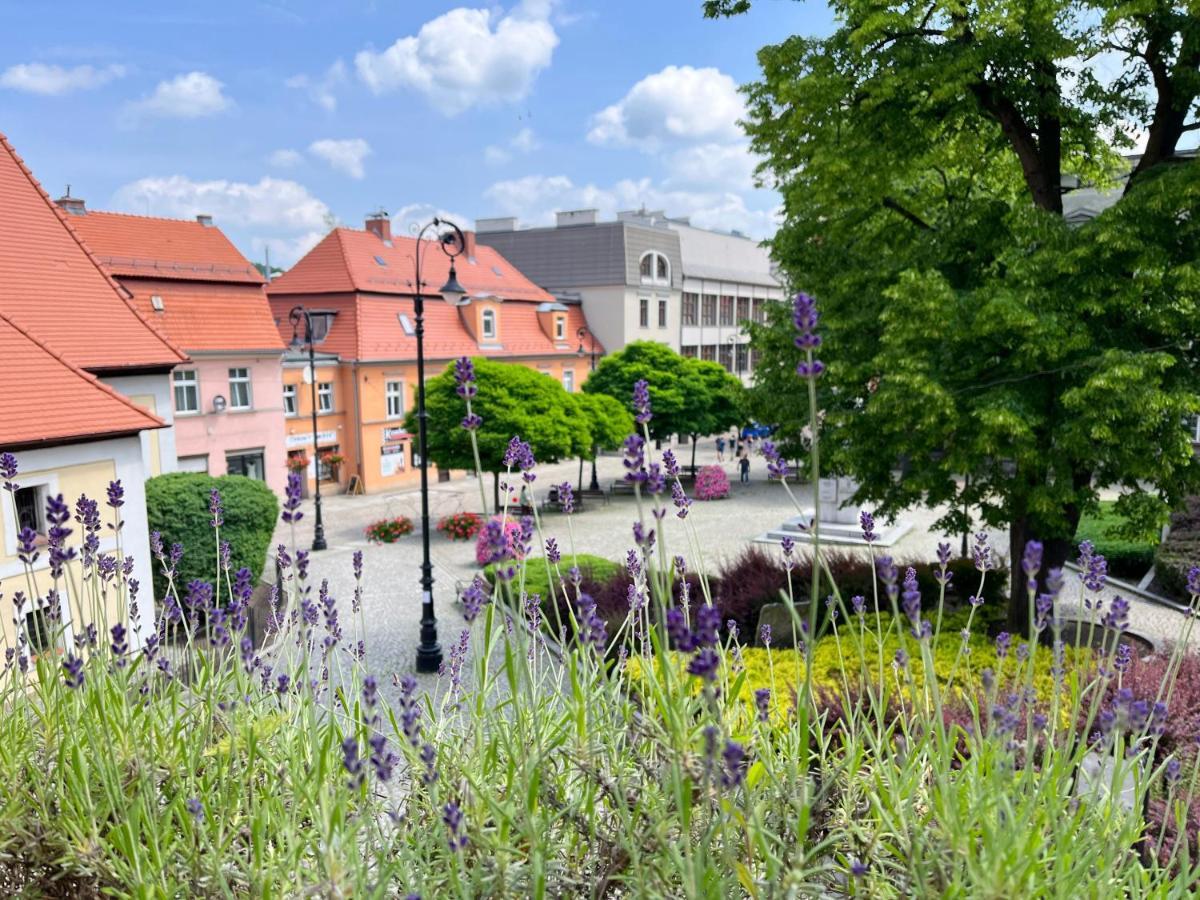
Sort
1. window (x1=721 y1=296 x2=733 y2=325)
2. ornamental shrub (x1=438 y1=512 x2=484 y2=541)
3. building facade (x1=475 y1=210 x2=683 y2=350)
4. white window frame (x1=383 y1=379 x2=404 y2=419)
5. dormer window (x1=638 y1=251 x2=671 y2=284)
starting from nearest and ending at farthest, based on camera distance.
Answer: ornamental shrub (x1=438 y1=512 x2=484 y2=541) → white window frame (x1=383 y1=379 x2=404 y2=419) → building facade (x1=475 y1=210 x2=683 y2=350) → dormer window (x1=638 y1=251 x2=671 y2=284) → window (x1=721 y1=296 x2=733 y2=325)

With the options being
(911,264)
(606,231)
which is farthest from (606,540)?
(606,231)

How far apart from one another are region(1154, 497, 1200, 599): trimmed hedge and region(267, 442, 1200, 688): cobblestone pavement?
0.80 m

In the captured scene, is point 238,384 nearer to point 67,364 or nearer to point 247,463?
point 247,463

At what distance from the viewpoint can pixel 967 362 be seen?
32.5 feet

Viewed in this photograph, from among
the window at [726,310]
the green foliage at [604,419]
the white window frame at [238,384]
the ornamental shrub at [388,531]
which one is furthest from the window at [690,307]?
the ornamental shrub at [388,531]

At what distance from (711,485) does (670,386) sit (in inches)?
222

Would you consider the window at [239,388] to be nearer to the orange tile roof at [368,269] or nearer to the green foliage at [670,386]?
the orange tile roof at [368,269]

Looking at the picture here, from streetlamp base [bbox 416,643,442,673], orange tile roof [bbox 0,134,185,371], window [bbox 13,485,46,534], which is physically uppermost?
orange tile roof [bbox 0,134,185,371]

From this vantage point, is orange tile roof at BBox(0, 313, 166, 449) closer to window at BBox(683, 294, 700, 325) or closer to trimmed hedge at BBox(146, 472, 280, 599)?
trimmed hedge at BBox(146, 472, 280, 599)

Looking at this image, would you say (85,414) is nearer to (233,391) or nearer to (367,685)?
(367,685)

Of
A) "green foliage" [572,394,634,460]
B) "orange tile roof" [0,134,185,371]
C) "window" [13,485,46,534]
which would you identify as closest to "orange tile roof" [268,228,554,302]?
"green foliage" [572,394,634,460]

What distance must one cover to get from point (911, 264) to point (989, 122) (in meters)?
2.62

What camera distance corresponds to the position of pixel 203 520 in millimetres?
16188

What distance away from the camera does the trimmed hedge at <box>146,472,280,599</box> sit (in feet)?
52.4
